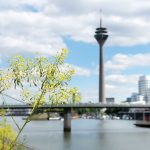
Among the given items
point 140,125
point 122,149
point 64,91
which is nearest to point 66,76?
point 64,91

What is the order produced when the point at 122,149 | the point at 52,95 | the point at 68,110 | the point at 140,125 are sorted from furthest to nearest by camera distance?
1. the point at 140,125
2. the point at 68,110
3. the point at 122,149
4. the point at 52,95

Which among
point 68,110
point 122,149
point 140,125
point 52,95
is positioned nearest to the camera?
point 52,95

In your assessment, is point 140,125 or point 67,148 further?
point 140,125

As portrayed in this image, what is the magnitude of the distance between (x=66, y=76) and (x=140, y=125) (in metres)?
166

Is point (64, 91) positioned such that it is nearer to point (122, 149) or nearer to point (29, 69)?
point (29, 69)

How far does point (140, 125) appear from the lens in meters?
174

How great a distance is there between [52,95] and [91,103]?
125456mm

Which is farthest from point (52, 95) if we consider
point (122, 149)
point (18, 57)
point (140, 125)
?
point (140, 125)

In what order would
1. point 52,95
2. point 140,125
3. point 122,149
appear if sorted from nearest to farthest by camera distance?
point 52,95 → point 122,149 → point 140,125

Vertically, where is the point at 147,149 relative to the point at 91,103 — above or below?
below

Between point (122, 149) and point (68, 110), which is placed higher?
point (68, 110)

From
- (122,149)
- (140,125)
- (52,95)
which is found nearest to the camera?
(52,95)

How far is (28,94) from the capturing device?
11.3 metres

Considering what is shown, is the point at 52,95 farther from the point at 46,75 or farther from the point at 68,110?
the point at 68,110
